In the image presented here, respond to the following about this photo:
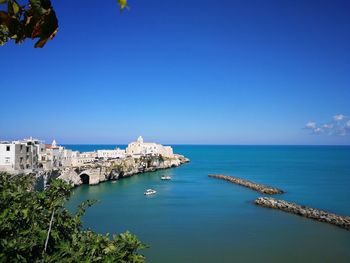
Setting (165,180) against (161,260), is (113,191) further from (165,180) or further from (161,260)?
(161,260)

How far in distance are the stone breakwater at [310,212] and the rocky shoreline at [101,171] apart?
2465 cm

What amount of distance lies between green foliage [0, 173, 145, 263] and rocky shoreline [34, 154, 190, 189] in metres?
30.2

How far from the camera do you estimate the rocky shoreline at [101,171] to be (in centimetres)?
4366

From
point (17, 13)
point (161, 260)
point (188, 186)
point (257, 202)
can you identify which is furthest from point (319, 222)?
point (17, 13)

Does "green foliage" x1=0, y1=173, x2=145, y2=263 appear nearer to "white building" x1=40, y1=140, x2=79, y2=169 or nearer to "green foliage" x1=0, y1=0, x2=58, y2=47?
"green foliage" x1=0, y1=0, x2=58, y2=47

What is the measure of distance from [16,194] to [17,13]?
9.19 metres

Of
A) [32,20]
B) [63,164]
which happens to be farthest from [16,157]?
[32,20]

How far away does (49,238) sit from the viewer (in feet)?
26.6

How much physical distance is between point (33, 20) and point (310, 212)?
3565 cm

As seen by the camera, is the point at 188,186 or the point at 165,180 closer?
the point at 188,186

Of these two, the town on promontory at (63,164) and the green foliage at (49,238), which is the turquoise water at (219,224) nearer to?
the town on promontory at (63,164)

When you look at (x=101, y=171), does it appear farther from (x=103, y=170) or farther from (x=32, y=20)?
(x=32, y=20)

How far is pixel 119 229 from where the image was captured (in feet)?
89.9

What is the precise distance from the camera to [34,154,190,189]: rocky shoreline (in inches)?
1719
